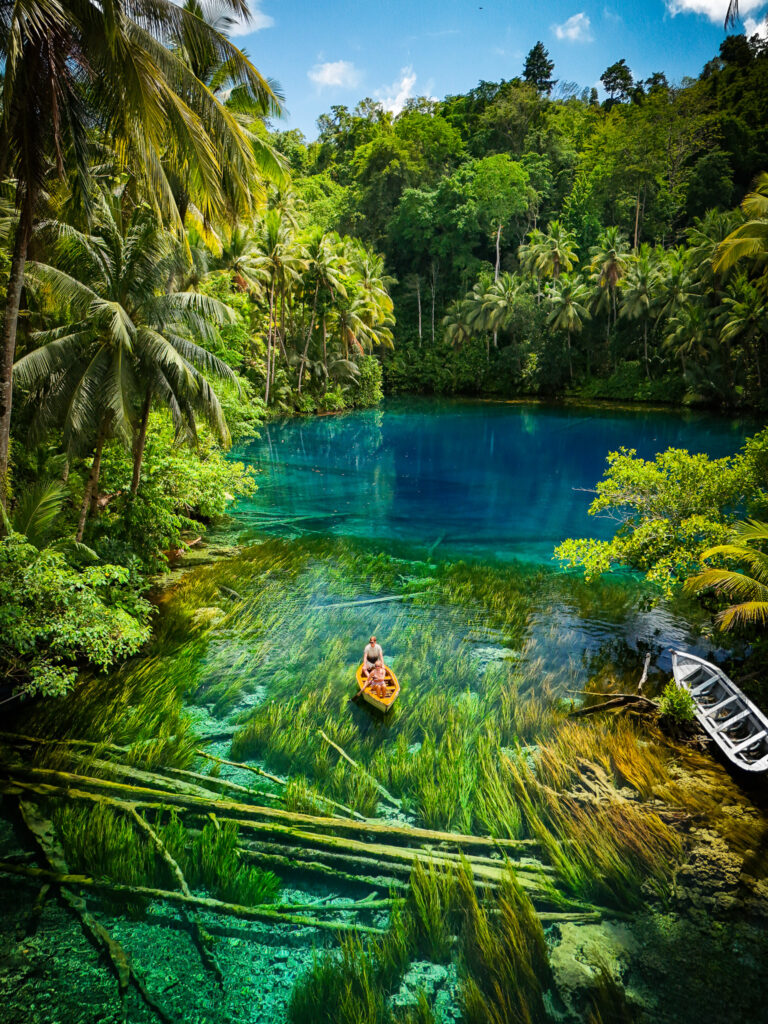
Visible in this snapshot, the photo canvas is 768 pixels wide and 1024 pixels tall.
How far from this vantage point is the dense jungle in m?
5.21

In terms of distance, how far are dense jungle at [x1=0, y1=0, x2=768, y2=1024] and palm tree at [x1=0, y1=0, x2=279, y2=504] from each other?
0.05 meters

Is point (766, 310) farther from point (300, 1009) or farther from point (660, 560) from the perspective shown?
point (300, 1009)

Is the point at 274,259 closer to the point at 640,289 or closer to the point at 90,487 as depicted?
the point at 640,289

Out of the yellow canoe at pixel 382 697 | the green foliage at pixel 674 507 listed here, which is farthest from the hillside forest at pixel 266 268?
the green foliage at pixel 674 507

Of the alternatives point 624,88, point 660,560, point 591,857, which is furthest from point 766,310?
point 624,88

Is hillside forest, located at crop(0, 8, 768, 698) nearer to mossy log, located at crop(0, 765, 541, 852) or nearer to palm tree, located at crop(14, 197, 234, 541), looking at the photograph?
palm tree, located at crop(14, 197, 234, 541)

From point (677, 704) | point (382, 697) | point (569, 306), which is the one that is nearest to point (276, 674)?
point (382, 697)

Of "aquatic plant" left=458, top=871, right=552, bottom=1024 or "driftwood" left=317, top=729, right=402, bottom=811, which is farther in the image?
"driftwood" left=317, top=729, right=402, bottom=811

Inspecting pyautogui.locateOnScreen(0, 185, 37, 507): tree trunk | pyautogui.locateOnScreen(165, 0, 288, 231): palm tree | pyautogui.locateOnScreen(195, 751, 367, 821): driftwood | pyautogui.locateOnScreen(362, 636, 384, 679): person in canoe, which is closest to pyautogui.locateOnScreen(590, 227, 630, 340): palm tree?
pyautogui.locateOnScreen(165, 0, 288, 231): palm tree

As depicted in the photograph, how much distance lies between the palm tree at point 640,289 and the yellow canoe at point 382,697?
1655 inches

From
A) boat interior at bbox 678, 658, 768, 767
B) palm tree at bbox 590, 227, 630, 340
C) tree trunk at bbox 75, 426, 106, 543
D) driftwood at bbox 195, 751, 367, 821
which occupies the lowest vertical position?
driftwood at bbox 195, 751, 367, 821

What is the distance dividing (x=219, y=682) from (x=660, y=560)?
7706mm

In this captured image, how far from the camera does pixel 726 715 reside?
27.4 feet

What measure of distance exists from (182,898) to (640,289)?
1843 inches
